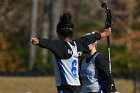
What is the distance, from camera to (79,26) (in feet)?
154

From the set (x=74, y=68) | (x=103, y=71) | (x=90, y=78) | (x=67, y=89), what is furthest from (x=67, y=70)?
(x=90, y=78)

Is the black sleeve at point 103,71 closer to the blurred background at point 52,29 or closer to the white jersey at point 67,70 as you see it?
the white jersey at point 67,70

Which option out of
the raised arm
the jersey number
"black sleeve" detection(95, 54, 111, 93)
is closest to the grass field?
"black sleeve" detection(95, 54, 111, 93)

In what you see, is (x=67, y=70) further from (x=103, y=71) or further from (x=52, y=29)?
(x=52, y=29)

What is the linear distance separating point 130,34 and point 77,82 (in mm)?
33948

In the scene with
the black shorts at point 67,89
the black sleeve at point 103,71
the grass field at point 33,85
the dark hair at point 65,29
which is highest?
the dark hair at point 65,29

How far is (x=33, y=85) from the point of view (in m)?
24.7

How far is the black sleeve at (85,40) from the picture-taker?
32.9 ft

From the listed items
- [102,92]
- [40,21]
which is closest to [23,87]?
[102,92]

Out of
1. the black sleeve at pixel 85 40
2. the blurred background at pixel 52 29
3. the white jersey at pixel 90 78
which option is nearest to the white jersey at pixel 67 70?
the black sleeve at pixel 85 40

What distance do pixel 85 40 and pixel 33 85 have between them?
14.7 metres

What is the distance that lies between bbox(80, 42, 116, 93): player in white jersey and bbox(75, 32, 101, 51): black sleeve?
28.7 inches

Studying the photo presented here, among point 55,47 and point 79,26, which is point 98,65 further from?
point 79,26

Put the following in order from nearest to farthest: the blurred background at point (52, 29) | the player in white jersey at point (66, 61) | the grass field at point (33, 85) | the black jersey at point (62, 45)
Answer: the black jersey at point (62, 45) → the player in white jersey at point (66, 61) → the grass field at point (33, 85) → the blurred background at point (52, 29)
